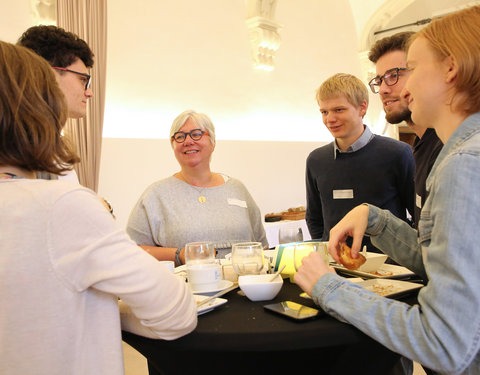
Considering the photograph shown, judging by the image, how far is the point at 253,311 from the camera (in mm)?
1172

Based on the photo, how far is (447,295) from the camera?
0.90 meters

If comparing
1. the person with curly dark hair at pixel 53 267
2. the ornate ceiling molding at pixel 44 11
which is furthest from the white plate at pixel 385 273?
the ornate ceiling molding at pixel 44 11

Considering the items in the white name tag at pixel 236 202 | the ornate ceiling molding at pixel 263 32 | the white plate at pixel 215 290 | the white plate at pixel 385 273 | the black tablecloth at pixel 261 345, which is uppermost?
the ornate ceiling molding at pixel 263 32

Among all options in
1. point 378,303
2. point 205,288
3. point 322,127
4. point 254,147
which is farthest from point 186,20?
point 378,303

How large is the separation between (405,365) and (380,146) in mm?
1337

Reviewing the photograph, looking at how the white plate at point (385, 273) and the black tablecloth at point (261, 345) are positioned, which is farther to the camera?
the white plate at point (385, 273)

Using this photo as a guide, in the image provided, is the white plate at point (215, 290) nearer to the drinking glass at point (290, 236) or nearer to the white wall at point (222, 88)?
the drinking glass at point (290, 236)

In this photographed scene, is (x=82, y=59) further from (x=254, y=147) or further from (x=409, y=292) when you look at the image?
(x=254, y=147)

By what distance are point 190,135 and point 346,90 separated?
1.05 metres

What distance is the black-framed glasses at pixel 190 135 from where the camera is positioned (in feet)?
8.59

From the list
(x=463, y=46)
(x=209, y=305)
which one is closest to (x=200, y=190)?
(x=209, y=305)

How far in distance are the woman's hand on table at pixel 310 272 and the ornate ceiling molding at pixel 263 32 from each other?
18.6 feet

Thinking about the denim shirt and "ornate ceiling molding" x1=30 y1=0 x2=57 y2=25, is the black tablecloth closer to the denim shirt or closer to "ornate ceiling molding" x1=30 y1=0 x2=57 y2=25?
the denim shirt

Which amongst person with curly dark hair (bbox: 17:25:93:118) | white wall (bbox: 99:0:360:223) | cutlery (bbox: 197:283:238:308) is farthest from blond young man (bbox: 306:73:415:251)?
white wall (bbox: 99:0:360:223)
